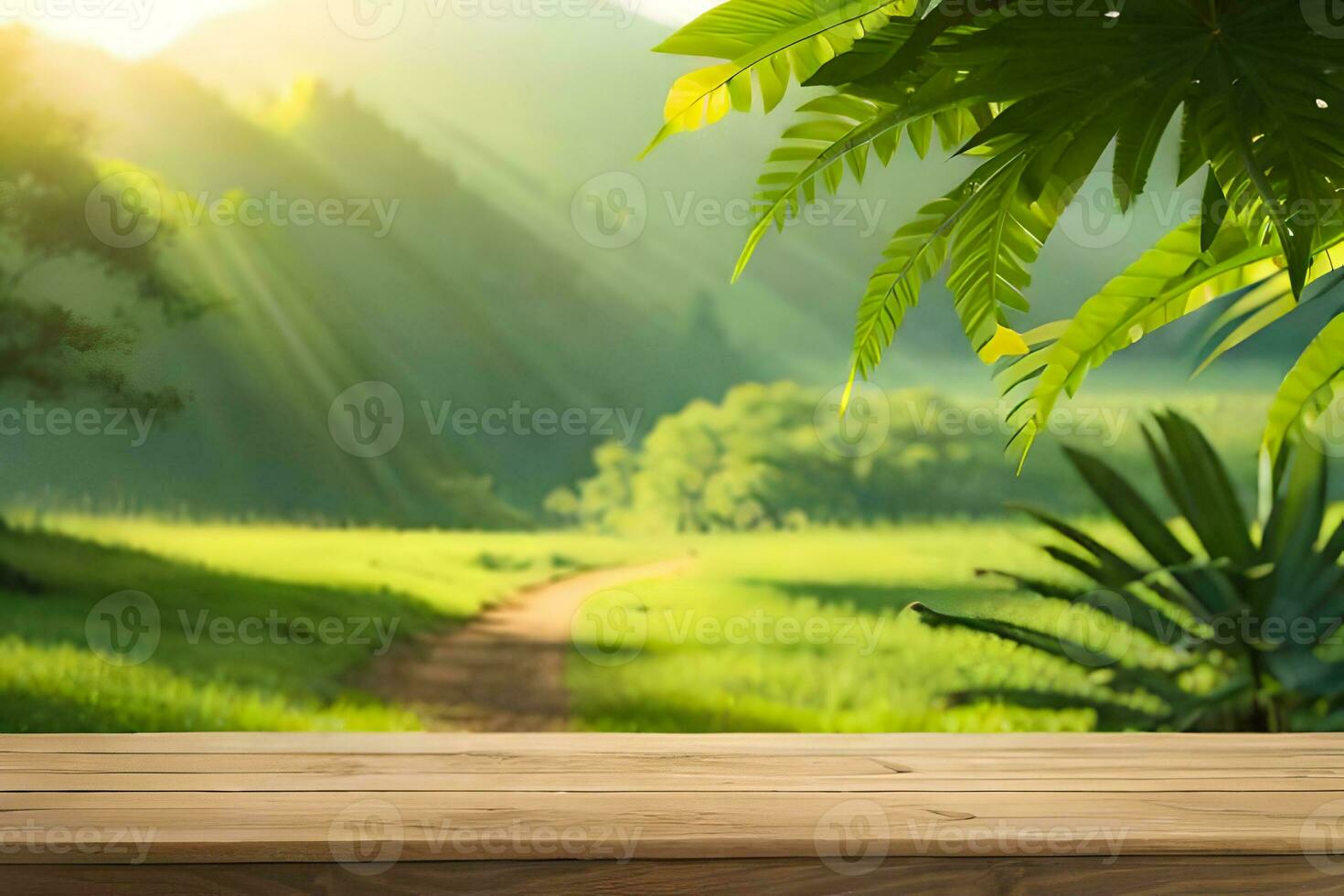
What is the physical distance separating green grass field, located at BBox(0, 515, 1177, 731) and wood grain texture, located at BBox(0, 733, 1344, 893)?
1.61 m

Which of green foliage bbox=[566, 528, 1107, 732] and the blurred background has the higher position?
the blurred background

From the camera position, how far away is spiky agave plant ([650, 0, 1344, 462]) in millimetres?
647

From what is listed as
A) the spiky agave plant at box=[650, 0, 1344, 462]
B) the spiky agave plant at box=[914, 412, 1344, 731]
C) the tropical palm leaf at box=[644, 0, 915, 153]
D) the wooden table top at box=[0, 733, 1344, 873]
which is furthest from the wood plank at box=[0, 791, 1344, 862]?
the spiky agave plant at box=[914, 412, 1344, 731]

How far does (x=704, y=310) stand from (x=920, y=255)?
6.27ft

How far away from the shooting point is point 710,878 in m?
0.70

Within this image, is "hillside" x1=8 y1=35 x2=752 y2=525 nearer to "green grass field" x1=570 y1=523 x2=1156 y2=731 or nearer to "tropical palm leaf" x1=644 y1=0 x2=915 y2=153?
"green grass field" x1=570 y1=523 x2=1156 y2=731

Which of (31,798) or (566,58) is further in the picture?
(566,58)

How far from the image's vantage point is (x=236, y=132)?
270 cm

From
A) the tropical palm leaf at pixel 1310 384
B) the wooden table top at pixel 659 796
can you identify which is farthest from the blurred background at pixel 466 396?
the tropical palm leaf at pixel 1310 384

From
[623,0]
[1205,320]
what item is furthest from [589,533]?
[1205,320]

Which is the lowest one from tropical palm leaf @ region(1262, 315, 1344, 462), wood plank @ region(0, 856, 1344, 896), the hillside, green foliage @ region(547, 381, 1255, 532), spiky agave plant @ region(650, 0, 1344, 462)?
wood plank @ region(0, 856, 1344, 896)

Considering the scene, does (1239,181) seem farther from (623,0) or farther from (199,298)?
(199,298)

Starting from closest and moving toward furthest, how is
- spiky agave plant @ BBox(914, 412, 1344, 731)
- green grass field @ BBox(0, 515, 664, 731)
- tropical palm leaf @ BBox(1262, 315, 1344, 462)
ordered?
tropical palm leaf @ BBox(1262, 315, 1344, 462)
spiky agave plant @ BBox(914, 412, 1344, 731)
green grass field @ BBox(0, 515, 664, 731)

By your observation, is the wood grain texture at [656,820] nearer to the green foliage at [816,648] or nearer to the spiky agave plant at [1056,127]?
the spiky agave plant at [1056,127]
